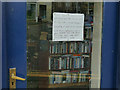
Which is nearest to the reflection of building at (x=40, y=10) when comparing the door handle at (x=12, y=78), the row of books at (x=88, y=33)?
the row of books at (x=88, y=33)

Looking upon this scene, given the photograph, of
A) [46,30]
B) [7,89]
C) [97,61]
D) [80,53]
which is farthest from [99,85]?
[7,89]

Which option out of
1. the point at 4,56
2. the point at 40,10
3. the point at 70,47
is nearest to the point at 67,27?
the point at 70,47

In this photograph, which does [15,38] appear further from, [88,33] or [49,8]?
[88,33]

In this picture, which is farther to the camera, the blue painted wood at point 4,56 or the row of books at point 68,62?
the row of books at point 68,62

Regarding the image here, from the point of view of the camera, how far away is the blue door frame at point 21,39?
1.54 meters

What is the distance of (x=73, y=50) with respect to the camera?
1692 millimetres

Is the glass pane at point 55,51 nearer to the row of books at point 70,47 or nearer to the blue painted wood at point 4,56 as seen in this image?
the row of books at point 70,47

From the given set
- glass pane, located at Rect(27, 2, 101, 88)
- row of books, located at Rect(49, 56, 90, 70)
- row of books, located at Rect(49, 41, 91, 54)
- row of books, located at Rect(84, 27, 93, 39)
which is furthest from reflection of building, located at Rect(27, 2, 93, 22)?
row of books, located at Rect(49, 56, 90, 70)

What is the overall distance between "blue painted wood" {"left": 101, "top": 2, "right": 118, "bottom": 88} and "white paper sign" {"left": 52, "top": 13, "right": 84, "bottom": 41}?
9.9 inches

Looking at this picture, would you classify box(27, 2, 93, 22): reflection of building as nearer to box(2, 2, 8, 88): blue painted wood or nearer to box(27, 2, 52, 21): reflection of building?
box(27, 2, 52, 21): reflection of building

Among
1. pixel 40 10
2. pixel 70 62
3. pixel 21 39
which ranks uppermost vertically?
pixel 40 10

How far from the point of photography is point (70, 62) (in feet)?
5.57

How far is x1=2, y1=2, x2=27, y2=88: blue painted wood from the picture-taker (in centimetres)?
154

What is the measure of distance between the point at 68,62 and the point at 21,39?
53 centimetres
